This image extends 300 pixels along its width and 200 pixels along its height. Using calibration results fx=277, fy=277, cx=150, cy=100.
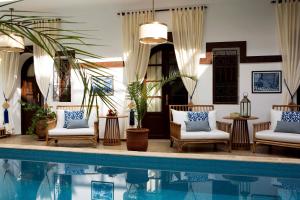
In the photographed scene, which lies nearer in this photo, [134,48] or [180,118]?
[180,118]

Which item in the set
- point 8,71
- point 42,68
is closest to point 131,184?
point 42,68

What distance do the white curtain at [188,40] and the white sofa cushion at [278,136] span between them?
191 cm

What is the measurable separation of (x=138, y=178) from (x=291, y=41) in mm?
4391

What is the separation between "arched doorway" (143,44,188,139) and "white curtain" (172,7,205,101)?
41 cm

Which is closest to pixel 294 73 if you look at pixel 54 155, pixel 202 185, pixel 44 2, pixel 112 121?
pixel 202 185

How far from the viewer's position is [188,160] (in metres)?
4.41

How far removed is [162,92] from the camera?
7035mm

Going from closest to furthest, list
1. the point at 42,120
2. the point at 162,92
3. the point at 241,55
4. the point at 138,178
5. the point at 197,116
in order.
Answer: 1. the point at 138,178
2. the point at 197,116
3. the point at 241,55
4. the point at 42,120
5. the point at 162,92

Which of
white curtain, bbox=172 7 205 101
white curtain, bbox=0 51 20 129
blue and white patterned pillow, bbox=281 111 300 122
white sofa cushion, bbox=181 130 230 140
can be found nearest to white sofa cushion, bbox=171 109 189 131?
white sofa cushion, bbox=181 130 230 140

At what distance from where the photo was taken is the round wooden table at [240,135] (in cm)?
588

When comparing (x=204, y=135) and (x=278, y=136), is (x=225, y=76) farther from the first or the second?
(x=278, y=136)

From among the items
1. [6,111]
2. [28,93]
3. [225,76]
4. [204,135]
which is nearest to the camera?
[204,135]

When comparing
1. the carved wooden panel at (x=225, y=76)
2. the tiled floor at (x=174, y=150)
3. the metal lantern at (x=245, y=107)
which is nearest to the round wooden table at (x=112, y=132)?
the tiled floor at (x=174, y=150)

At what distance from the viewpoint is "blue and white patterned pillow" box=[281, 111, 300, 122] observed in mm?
5270
